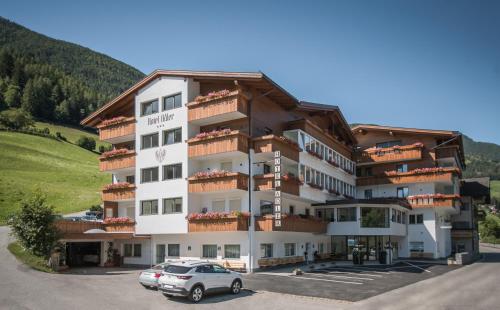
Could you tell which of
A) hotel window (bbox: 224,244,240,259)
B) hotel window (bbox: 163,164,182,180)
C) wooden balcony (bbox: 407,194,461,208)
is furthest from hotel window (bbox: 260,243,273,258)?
wooden balcony (bbox: 407,194,461,208)

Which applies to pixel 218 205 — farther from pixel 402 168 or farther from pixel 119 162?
pixel 402 168

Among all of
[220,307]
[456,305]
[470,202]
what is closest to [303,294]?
[220,307]

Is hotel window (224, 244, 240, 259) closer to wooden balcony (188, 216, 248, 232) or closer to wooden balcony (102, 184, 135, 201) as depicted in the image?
wooden balcony (188, 216, 248, 232)

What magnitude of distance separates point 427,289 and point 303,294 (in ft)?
26.3

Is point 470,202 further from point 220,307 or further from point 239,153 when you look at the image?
point 220,307

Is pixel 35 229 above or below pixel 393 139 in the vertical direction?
below

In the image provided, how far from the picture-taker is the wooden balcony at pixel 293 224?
3712 cm

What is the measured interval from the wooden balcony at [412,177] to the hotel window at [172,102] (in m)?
26.7

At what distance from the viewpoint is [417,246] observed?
54.0m

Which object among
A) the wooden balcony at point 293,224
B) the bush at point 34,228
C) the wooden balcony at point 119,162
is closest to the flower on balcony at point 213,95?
the wooden balcony at point 119,162

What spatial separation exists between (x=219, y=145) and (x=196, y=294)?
1566 cm

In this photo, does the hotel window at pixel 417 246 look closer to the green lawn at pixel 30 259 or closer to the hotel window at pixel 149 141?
the hotel window at pixel 149 141

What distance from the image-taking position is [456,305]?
23.5 m

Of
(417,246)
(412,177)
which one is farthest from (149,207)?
(417,246)
